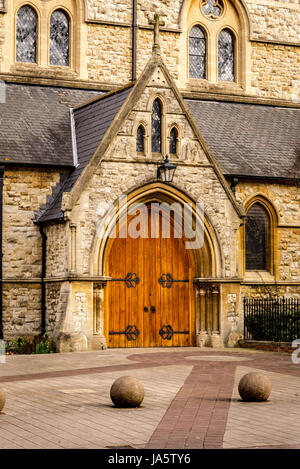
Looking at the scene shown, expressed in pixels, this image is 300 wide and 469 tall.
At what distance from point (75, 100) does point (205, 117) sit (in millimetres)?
4093

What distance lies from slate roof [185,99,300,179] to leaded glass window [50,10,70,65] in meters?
4.15

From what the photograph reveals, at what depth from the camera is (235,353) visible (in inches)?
822

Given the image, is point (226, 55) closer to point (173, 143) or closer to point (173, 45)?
point (173, 45)

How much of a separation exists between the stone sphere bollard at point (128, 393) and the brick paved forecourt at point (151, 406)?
0.14m

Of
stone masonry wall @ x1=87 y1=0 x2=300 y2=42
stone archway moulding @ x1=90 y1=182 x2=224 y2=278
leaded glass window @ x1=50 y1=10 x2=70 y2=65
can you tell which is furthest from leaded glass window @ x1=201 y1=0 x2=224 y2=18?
stone archway moulding @ x1=90 y1=182 x2=224 y2=278

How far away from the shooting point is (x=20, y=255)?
75.2 feet

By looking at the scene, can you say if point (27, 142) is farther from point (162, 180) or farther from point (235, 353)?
point (235, 353)

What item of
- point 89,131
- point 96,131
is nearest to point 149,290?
point 96,131

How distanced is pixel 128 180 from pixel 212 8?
9.74 m

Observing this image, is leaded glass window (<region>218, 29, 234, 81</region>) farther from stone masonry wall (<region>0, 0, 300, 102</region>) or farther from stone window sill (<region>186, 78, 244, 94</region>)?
stone masonry wall (<region>0, 0, 300, 102</region>)

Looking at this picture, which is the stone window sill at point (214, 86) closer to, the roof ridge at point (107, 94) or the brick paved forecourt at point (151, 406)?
the roof ridge at point (107, 94)

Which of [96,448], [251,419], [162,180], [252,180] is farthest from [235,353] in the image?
[96,448]

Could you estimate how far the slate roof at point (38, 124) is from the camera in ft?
76.2

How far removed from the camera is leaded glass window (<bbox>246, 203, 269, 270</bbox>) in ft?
83.7
